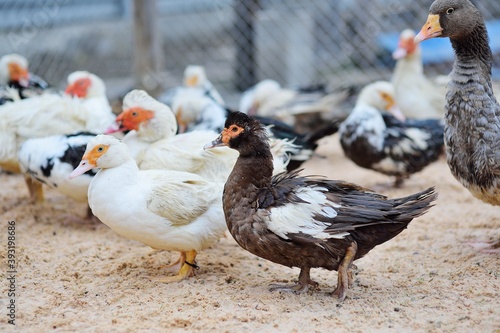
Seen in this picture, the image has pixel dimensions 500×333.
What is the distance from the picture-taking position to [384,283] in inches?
155

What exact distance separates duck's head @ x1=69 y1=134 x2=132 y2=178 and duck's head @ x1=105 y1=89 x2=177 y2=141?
2.85 ft

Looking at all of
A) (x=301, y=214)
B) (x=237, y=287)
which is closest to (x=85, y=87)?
(x=237, y=287)

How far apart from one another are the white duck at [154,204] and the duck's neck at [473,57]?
1.80 meters

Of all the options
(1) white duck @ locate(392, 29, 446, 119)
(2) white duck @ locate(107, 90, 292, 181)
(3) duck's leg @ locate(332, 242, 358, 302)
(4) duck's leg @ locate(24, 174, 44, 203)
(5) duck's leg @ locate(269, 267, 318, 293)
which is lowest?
(4) duck's leg @ locate(24, 174, 44, 203)

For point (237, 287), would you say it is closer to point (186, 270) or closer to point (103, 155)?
point (186, 270)

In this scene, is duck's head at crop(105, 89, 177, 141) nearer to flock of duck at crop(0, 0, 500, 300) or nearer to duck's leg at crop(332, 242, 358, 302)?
flock of duck at crop(0, 0, 500, 300)

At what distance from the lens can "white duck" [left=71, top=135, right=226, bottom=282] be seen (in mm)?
3844

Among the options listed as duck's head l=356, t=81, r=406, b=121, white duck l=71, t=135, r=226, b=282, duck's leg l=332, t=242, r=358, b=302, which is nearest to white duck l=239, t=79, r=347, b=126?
duck's head l=356, t=81, r=406, b=121

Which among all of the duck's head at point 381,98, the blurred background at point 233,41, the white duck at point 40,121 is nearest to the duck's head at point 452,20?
the duck's head at point 381,98

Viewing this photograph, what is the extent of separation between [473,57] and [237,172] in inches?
71.0

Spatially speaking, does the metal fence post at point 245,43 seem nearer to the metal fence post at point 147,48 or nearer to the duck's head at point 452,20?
the metal fence post at point 147,48

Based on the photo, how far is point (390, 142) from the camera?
6.16m

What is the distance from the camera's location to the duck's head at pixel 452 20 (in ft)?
13.7

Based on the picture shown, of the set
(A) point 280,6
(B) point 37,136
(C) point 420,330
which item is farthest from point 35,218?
(A) point 280,6
